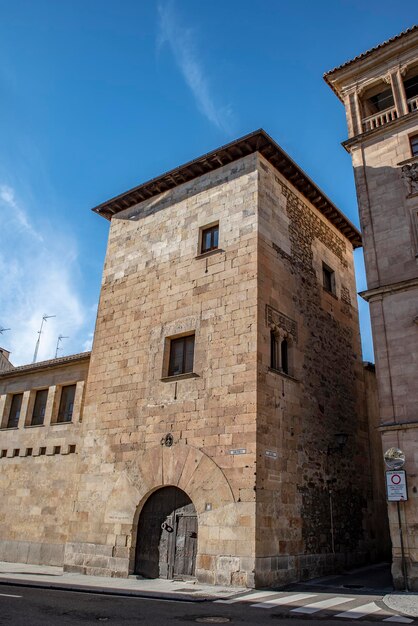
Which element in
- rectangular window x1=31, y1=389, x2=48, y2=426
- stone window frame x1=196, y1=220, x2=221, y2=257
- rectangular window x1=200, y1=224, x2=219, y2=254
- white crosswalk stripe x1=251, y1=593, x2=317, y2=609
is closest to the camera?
white crosswalk stripe x1=251, y1=593, x2=317, y2=609

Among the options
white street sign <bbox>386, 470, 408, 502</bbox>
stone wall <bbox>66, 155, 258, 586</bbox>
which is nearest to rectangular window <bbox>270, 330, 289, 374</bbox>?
stone wall <bbox>66, 155, 258, 586</bbox>

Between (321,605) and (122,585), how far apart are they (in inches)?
174

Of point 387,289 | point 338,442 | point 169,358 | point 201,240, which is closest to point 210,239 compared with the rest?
point 201,240

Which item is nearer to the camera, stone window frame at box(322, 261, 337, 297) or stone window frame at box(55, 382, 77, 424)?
stone window frame at box(55, 382, 77, 424)

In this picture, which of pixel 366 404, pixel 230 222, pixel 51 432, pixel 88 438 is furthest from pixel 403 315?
pixel 51 432

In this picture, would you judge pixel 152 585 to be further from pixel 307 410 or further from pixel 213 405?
pixel 307 410

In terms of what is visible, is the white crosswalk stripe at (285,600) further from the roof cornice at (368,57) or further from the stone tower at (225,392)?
the roof cornice at (368,57)

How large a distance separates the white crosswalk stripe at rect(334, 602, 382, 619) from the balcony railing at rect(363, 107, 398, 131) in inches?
477

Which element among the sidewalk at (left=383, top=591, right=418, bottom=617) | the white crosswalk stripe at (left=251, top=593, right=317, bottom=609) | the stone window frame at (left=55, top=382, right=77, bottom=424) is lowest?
the white crosswalk stripe at (left=251, top=593, right=317, bottom=609)

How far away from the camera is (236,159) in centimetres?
1466

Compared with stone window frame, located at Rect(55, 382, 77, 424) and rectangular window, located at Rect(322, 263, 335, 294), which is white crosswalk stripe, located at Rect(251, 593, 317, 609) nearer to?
stone window frame, located at Rect(55, 382, 77, 424)

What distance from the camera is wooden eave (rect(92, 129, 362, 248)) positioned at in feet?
46.8

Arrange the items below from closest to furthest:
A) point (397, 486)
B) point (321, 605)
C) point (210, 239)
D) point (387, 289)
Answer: point (321, 605)
point (397, 486)
point (387, 289)
point (210, 239)

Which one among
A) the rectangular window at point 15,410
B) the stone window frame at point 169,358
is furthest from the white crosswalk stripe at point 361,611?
the rectangular window at point 15,410
